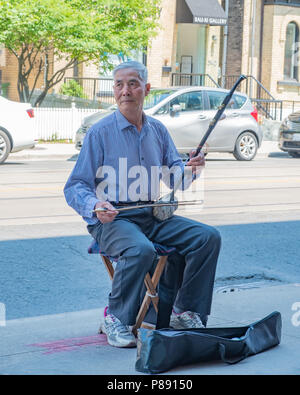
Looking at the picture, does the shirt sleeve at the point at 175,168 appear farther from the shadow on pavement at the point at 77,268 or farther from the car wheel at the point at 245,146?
the car wheel at the point at 245,146

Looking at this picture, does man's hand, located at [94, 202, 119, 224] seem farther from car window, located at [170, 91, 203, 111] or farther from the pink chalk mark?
car window, located at [170, 91, 203, 111]

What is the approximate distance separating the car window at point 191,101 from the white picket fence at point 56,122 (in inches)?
200

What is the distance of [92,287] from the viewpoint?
6297 millimetres

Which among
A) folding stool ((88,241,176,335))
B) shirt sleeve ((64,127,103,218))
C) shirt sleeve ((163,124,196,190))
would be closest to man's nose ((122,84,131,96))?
shirt sleeve ((64,127,103,218))

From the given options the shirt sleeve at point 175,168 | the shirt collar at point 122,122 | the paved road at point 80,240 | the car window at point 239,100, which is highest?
the shirt collar at point 122,122

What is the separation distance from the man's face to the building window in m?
28.7

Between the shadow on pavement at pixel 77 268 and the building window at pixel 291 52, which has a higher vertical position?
the building window at pixel 291 52

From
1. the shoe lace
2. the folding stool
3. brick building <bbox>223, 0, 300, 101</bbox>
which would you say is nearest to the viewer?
the shoe lace

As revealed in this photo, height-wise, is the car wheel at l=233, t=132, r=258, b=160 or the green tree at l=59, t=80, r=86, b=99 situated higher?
the green tree at l=59, t=80, r=86, b=99

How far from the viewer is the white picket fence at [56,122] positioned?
21688 mm

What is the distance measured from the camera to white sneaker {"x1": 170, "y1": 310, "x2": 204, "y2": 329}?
186 inches

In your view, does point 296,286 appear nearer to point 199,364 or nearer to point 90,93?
point 199,364

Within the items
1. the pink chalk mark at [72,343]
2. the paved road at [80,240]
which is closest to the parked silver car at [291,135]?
the paved road at [80,240]

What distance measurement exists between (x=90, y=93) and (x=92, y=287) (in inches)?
832
